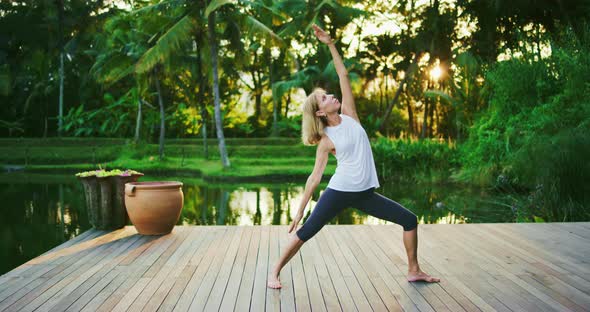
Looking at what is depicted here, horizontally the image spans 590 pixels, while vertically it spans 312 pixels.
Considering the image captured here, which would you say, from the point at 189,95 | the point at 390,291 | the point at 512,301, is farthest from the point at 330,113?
the point at 189,95

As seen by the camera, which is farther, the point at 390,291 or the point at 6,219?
the point at 6,219

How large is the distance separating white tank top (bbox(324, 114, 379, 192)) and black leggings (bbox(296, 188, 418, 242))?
55mm

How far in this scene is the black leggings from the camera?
380 centimetres

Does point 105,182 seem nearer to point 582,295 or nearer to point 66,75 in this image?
point 582,295

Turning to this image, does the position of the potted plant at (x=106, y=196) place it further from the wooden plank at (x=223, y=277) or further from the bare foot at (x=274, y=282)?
the bare foot at (x=274, y=282)

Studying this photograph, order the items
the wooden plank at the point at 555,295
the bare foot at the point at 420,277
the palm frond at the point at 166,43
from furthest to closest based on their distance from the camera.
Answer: the palm frond at the point at 166,43, the bare foot at the point at 420,277, the wooden plank at the point at 555,295

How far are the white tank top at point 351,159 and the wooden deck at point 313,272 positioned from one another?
2.40 feet

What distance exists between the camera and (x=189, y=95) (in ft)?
79.7

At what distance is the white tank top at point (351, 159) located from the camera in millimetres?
3721

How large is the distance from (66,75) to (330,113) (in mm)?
28947

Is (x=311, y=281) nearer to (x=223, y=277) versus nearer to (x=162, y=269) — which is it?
(x=223, y=277)

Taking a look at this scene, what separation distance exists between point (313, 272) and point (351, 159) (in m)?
1.13

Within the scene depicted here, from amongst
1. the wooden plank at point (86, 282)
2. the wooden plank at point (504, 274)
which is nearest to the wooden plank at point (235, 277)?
the wooden plank at point (86, 282)

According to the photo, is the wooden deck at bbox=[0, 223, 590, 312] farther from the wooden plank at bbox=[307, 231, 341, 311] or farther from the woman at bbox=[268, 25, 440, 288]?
the woman at bbox=[268, 25, 440, 288]
